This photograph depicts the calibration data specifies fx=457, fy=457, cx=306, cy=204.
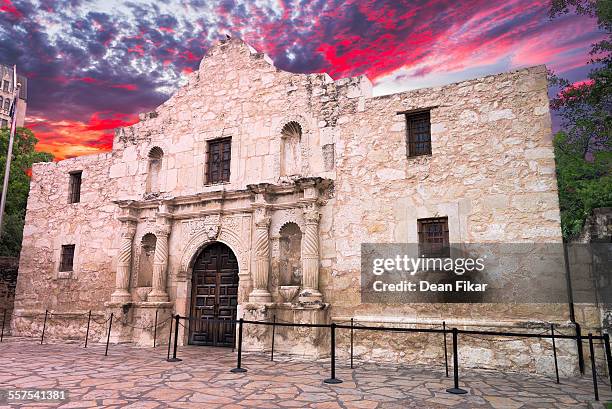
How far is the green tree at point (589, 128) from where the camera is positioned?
407 inches

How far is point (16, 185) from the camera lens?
21.0 metres

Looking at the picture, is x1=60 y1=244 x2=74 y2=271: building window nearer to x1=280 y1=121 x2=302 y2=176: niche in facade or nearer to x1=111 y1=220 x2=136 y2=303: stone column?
x1=111 y1=220 x2=136 y2=303: stone column

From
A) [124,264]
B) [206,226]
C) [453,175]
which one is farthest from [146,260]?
[453,175]

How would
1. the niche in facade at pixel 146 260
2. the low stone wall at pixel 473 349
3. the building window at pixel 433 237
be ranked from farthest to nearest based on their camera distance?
the niche in facade at pixel 146 260 → the building window at pixel 433 237 → the low stone wall at pixel 473 349

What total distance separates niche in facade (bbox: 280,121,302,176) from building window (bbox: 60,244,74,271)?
7.28 meters

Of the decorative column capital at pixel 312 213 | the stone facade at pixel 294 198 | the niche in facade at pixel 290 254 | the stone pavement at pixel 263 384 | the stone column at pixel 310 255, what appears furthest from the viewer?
the niche in facade at pixel 290 254

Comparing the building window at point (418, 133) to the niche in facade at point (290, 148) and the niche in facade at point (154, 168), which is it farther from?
the niche in facade at point (154, 168)

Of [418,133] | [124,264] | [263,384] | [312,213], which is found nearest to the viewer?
[263,384]

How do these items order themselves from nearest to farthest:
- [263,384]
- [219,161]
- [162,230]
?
1. [263,384]
2. [162,230]
3. [219,161]

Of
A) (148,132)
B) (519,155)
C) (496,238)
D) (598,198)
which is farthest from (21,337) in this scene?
(598,198)

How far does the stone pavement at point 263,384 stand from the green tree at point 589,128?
17.2 feet

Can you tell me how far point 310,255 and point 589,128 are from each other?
306 inches

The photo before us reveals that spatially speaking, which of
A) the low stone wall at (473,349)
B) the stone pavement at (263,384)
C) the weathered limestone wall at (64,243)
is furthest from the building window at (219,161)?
the low stone wall at (473,349)

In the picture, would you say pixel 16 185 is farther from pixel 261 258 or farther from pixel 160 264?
pixel 261 258
